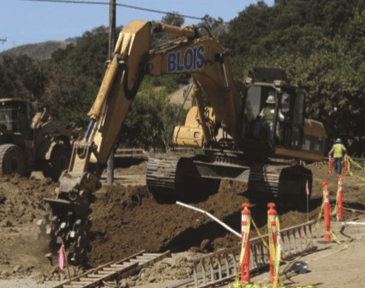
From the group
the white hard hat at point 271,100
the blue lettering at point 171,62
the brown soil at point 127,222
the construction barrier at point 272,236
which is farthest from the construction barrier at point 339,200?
the construction barrier at point 272,236

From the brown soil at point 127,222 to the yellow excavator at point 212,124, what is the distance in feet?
2.44

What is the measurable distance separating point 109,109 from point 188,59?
310 centimetres

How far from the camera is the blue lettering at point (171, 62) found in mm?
15406

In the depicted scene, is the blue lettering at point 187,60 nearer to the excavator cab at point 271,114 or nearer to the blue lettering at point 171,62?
the blue lettering at point 171,62

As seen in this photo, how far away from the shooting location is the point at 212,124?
19.6 meters

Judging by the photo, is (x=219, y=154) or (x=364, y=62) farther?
(x=364, y=62)

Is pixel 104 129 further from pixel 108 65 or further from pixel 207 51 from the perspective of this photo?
pixel 207 51

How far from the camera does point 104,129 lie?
1378 centimetres

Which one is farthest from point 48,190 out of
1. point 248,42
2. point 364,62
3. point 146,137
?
point 248,42

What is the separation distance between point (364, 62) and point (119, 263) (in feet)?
140

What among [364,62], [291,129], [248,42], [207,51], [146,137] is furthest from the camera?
[248,42]

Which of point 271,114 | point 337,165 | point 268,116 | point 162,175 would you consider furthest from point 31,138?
point 337,165

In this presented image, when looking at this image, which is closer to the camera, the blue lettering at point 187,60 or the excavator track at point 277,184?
the blue lettering at point 187,60

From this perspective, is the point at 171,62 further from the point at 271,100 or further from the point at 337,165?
the point at 337,165
